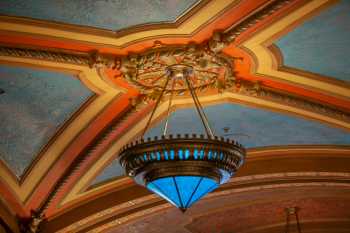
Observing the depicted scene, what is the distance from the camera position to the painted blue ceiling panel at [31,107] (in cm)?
572

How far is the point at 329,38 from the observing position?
5129mm

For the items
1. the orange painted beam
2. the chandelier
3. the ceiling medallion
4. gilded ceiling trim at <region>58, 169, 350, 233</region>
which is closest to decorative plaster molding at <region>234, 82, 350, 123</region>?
the ceiling medallion

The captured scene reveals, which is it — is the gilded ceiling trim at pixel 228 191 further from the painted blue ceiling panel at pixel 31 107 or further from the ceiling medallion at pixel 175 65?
the ceiling medallion at pixel 175 65

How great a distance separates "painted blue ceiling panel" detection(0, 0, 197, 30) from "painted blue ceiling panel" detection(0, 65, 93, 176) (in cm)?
92

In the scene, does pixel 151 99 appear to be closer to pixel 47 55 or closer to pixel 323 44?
pixel 47 55

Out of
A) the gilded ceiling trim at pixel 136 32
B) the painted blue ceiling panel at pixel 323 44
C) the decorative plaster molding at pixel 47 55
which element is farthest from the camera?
the decorative plaster molding at pixel 47 55

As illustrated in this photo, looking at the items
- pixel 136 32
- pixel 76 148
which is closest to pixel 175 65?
pixel 136 32

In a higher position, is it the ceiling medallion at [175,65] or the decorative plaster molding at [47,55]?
the decorative plaster molding at [47,55]

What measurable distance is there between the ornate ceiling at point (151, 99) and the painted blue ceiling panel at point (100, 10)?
13 mm

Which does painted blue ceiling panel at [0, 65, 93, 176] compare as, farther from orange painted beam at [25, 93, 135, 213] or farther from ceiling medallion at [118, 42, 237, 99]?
ceiling medallion at [118, 42, 237, 99]

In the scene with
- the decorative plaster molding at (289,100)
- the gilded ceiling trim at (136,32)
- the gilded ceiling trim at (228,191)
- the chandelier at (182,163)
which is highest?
the gilded ceiling trim at (136,32)

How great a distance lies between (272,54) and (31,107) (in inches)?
88.8

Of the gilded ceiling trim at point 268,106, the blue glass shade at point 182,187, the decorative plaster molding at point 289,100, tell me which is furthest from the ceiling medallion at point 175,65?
the blue glass shade at point 182,187

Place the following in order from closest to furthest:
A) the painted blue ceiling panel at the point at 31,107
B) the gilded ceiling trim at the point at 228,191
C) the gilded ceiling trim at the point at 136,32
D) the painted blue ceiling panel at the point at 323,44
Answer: the gilded ceiling trim at the point at 136,32
the painted blue ceiling panel at the point at 323,44
the painted blue ceiling panel at the point at 31,107
the gilded ceiling trim at the point at 228,191
